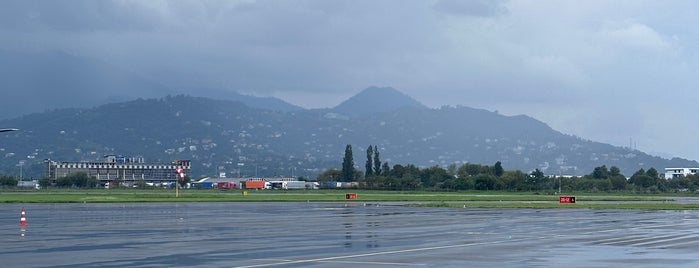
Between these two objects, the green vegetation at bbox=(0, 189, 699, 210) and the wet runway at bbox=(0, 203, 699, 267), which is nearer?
the wet runway at bbox=(0, 203, 699, 267)

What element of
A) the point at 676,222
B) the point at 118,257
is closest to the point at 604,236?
the point at 676,222

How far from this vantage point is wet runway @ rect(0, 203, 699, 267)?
28.9 meters

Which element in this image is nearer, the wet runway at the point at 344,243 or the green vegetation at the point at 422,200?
the wet runway at the point at 344,243

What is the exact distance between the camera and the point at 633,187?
191 metres

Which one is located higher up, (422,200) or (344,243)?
(422,200)

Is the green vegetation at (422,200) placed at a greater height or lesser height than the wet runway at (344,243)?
greater

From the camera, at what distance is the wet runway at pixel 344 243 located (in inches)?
1139

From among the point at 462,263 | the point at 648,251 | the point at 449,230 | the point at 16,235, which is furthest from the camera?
the point at 449,230

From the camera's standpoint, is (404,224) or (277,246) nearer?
(277,246)

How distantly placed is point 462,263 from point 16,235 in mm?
19636

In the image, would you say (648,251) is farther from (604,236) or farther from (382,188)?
(382,188)

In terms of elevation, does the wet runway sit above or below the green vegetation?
below

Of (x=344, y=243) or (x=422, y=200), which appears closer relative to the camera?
(x=344, y=243)

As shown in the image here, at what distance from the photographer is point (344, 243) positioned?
1426 inches
